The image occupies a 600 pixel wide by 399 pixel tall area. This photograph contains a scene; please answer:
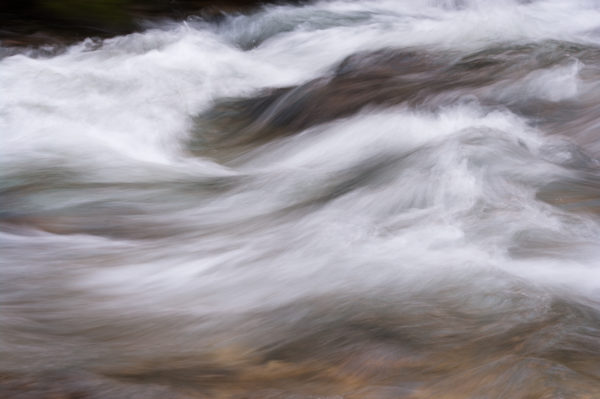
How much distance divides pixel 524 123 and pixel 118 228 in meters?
2.52

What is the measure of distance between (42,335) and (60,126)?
98.3 inches

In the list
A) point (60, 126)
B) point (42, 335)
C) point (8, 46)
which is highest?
point (8, 46)

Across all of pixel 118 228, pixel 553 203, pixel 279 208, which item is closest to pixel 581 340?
pixel 553 203

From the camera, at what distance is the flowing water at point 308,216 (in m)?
2.32

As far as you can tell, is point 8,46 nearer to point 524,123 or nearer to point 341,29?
point 341,29

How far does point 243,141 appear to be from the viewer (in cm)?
493

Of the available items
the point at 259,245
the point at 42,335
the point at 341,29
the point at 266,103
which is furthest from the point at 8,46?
the point at 42,335

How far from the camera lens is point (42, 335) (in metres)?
2.61

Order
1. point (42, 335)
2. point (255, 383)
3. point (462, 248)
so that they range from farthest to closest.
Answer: point (462, 248)
point (42, 335)
point (255, 383)

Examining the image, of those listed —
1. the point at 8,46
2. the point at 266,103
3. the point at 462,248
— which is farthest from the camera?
the point at 8,46

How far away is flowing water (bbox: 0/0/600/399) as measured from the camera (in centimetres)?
232

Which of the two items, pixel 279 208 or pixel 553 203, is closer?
pixel 553 203

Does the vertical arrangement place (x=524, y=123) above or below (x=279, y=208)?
above

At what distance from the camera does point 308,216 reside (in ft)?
11.9
